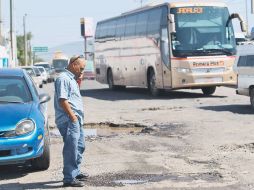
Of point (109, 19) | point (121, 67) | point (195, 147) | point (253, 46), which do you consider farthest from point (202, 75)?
point (195, 147)

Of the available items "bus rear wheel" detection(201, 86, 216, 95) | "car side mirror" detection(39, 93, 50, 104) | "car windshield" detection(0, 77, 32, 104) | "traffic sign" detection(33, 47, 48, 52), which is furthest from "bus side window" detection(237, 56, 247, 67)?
"traffic sign" detection(33, 47, 48, 52)

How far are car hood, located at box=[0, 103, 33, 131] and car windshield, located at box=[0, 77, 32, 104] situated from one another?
47 centimetres

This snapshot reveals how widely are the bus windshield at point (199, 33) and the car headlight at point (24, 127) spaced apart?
1508cm

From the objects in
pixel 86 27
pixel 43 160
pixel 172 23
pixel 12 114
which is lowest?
pixel 43 160

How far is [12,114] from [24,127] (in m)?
0.30

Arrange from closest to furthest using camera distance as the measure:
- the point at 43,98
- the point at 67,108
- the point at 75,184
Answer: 1. the point at 67,108
2. the point at 75,184
3. the point at 43,98

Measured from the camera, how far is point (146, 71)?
2653cm

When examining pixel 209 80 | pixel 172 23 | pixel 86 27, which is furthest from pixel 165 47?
pixel 86 27

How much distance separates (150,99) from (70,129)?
54.4 ft

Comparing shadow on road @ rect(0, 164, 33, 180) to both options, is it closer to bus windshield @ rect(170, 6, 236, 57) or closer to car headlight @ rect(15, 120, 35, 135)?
car headlight @ rect(15, 120, 35, 135)

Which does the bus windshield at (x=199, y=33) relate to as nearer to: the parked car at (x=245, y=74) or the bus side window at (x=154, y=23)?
the bus side window at (x=154, y=23)

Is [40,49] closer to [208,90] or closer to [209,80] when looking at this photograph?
[208,90]

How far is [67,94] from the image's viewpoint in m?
7.92

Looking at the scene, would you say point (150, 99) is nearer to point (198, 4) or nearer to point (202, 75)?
point (202, 75)
